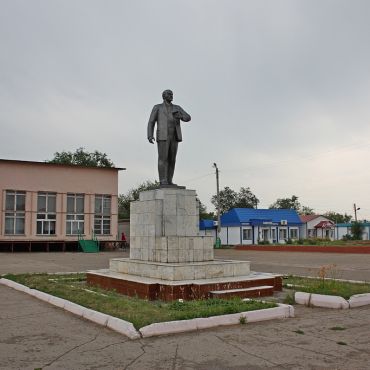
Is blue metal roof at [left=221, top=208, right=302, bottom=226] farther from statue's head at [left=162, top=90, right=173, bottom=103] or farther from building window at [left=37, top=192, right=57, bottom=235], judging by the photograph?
statue's head at [left=162, top=90, right=173, bottom=103]

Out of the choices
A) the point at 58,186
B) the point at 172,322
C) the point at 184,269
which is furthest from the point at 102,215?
the point at 172,322

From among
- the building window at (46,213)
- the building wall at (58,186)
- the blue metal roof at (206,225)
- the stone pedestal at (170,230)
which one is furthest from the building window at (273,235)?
the stone pedestal at (170,230)

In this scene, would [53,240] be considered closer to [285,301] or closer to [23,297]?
[23,297]

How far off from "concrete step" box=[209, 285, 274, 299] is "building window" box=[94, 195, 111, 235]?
26.9 meters

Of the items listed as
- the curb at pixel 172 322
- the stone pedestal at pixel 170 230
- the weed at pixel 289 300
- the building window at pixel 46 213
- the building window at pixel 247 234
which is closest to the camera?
the curb at pixel 172 322

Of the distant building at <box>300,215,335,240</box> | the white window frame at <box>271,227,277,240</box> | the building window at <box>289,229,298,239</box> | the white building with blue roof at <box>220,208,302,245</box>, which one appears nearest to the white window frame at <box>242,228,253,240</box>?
the white building with blue roof at <box>220,208,302,245</box>

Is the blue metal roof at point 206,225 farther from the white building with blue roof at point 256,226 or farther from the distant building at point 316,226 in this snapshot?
the distant building at point 316,226

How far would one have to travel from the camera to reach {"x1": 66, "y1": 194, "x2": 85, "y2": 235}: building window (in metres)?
33.5

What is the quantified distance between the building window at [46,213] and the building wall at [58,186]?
28cm

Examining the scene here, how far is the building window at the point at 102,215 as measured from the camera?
34594 mm

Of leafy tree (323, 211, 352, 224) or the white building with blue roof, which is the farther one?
leafy tree (323, 211, 352, 224)

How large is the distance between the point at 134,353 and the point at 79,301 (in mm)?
3043

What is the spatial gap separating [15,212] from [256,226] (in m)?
21.7

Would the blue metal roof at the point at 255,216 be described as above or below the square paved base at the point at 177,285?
above
